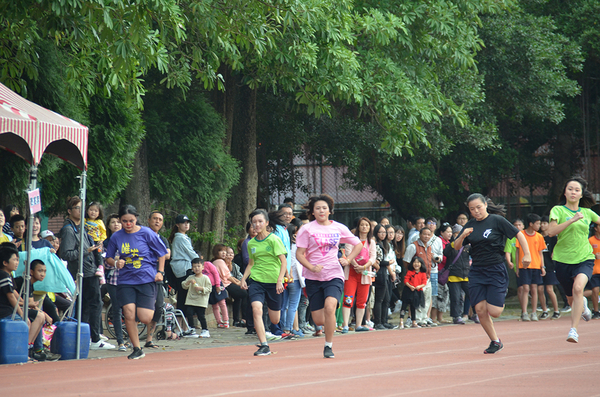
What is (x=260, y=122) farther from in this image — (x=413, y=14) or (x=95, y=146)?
(x=95, y=146)

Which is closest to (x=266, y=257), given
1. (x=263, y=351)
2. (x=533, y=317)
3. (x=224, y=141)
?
(x=263, y=351)

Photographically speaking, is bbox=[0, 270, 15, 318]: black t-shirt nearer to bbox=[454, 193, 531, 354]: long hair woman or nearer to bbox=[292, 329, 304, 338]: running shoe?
bbox=[292, 329, 304, 338]: running shoe

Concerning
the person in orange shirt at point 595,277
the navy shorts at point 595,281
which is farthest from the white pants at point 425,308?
the navy shorts at point 595,281

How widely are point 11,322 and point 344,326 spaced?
6.19m

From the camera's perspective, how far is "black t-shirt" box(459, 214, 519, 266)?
9.21 metres

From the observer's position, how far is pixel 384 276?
1498 cm

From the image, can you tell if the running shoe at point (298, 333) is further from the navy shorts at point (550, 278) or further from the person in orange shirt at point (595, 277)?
the navy shorts at point (550, 278)

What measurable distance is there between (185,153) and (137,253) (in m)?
6.81

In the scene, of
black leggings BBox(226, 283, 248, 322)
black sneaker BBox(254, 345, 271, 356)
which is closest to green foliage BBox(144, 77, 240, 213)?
black leggings BBox(226, 283, 248, 322)

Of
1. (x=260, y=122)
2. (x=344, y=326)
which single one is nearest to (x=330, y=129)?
(x=260, y=122)

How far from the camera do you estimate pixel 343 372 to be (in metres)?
7.75

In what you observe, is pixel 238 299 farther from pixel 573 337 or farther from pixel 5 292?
pixel 573 337

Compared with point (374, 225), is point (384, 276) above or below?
below

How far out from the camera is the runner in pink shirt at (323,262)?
30.3ft
